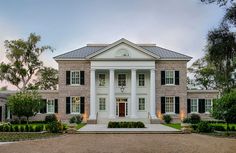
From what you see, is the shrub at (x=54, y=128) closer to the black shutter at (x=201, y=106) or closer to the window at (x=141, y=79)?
the window at (x=141, y=79)

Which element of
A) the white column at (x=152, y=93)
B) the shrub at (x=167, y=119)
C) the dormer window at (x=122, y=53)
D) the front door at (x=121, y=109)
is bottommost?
the shrub at (x=167, y=119)

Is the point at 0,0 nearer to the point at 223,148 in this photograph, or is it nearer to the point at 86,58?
the point at 223,148

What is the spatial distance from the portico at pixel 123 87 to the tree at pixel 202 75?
1820cm

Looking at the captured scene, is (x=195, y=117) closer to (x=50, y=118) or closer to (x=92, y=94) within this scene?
(x=92, y=94)

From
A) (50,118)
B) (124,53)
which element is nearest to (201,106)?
(124,53)

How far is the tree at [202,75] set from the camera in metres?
58.5

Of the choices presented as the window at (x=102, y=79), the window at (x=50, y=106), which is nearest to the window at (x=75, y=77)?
the window at (x=102, y=79)

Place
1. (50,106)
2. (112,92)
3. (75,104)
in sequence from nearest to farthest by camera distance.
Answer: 1. (112,92)
2. (75,104)
3. (50,106)

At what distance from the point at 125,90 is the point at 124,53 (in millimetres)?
4324

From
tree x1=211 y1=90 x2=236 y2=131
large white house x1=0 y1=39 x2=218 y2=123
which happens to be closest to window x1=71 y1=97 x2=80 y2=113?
large white house x1=0 y1=39 x2=218 y2=123

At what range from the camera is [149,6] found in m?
23.1

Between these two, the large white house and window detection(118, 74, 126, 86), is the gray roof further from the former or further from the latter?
window detection(118, 74, 126, 86)

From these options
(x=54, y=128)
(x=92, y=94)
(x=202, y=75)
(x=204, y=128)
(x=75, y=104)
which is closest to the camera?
(x=54, y=128)

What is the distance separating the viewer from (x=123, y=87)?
42.6 meters
